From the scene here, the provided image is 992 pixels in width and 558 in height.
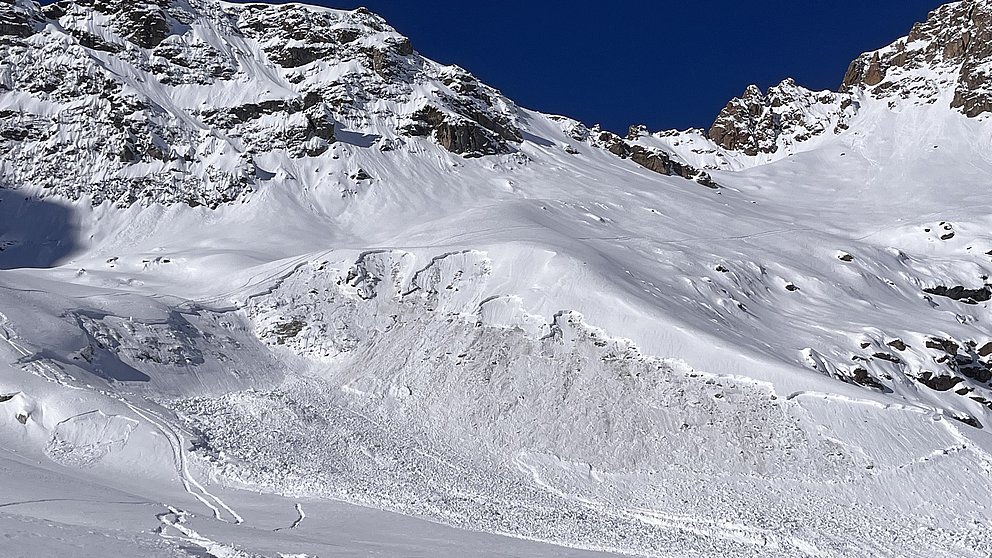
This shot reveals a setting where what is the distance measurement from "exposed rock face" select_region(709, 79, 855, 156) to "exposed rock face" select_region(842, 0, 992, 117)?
20.4ft

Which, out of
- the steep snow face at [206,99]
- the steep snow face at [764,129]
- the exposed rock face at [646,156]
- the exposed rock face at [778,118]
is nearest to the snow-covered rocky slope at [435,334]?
the steep snow face at [206,99]

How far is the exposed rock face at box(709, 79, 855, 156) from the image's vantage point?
11344 centimetres

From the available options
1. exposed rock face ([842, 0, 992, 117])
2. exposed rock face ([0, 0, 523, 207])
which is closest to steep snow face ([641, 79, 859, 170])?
exposed rock face ([842, 0, 992, 117])

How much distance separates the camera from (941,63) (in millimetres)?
111188

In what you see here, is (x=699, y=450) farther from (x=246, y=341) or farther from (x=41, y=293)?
(x=41, y=293)

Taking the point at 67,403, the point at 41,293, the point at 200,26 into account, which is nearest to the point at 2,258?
the point at 41,293

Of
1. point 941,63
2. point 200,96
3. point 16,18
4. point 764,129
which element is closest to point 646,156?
point 764,129

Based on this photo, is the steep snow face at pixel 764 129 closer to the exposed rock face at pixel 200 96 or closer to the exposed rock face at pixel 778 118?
the exposed rock face at pixel 778 118

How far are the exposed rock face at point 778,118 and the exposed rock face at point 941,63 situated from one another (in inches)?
245

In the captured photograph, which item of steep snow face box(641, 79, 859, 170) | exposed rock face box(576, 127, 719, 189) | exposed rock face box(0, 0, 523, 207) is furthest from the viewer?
steep snow face box(641, 79, 859, 170)

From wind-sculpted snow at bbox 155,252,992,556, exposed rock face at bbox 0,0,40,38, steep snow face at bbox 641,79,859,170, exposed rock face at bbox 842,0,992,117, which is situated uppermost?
exposed rock face at bbox 842,0,992,117

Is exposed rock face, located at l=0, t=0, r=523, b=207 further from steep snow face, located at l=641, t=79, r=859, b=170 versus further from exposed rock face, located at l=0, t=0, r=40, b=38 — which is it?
steep snow face, located at l=641, t=79, r=859, b=170

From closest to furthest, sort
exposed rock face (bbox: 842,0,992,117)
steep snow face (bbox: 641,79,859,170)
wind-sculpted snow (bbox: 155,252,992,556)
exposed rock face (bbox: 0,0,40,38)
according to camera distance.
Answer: wind-sculpted snow (bbox: 155,252,992,556) → exposed rock face (bbox: 0,0,40,38) → exposed rock face (bbox: 842,0,992,117) → steep snow face (bbox: 641,79,859,170)

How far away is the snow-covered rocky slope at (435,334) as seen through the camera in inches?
846
